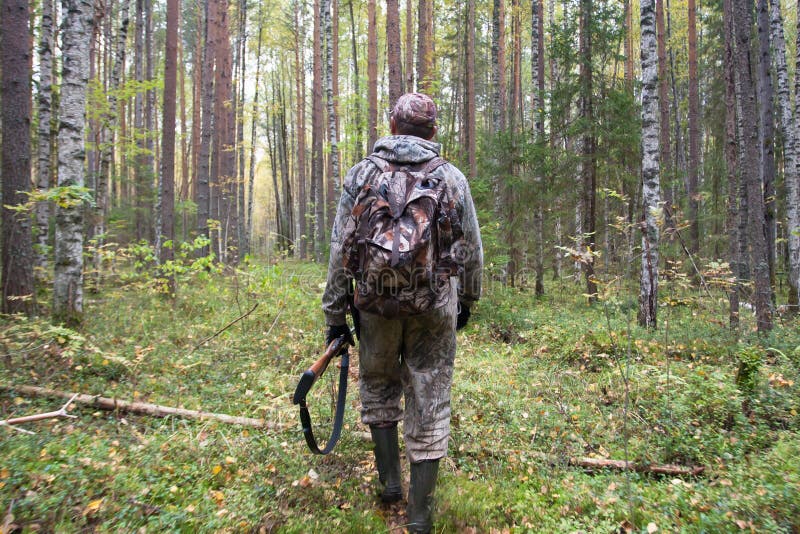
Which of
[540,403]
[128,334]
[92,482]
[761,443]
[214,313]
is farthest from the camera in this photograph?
[214,313]

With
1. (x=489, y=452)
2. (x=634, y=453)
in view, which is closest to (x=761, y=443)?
(x=634, y=453)

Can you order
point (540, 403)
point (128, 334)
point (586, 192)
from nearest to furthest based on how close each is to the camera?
point (540, 403)
point (128, 334)
point (586, 192)

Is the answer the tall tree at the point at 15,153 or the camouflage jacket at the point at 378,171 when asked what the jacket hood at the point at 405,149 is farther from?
the tall tree at the point at 15,153

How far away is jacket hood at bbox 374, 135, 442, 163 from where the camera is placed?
255 cm

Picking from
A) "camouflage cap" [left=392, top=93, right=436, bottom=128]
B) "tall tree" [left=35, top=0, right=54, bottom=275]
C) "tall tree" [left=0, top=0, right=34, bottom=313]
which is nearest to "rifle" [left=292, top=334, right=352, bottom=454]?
"camouflage cap" [left=392, top=93, right=436, bottom=128]

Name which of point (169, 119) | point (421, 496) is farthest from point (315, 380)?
point (169, 119)

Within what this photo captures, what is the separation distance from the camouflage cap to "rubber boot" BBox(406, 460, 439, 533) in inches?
81.0

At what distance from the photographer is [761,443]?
3.45m

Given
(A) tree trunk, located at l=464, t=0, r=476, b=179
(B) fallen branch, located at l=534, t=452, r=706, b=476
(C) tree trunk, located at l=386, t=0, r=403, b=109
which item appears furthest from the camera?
(A) tree trunk, located at l=464, t=0, r=476, b=179

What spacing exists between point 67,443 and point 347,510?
2.03m

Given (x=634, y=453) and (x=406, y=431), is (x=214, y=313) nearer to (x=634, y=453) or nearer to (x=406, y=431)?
(x=406, y=431)

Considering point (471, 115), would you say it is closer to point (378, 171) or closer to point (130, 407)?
point (378, 171)

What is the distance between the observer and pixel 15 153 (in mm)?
6121

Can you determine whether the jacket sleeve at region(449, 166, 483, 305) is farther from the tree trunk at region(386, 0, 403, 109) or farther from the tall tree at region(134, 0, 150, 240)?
the tall tree at region(134, 0, 150, 240)
